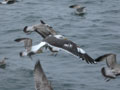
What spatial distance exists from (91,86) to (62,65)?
1552 millimetres

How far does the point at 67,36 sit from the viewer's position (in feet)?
52.4

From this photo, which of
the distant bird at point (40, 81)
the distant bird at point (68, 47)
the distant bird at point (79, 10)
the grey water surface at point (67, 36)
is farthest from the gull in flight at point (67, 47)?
the distant bird at point (79, 10)

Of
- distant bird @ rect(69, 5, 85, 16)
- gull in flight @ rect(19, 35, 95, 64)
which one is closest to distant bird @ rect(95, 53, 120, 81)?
gull in flight @ rect(19, 35, 95, 64)

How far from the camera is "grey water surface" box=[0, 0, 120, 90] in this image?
12.3 m

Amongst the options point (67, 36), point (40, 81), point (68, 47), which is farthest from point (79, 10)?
point (40, 81)

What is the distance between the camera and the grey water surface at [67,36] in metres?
12.3

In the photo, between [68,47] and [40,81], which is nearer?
[40,81]

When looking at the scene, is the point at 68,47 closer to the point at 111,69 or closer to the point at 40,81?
the point at 111,69

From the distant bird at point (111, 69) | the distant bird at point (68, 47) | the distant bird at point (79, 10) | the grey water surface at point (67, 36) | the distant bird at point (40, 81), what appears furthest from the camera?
the distant bird at point (79, 10)

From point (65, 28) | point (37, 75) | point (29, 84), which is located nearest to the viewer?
point (37, 75)

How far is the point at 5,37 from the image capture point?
16141 millimetres

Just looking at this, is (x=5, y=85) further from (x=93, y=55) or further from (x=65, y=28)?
(x=65, y=28)

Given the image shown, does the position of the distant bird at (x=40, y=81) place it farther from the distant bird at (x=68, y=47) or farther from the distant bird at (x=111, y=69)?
the distant bird at (x=111, y=69)

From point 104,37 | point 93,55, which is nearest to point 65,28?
point 104,37
